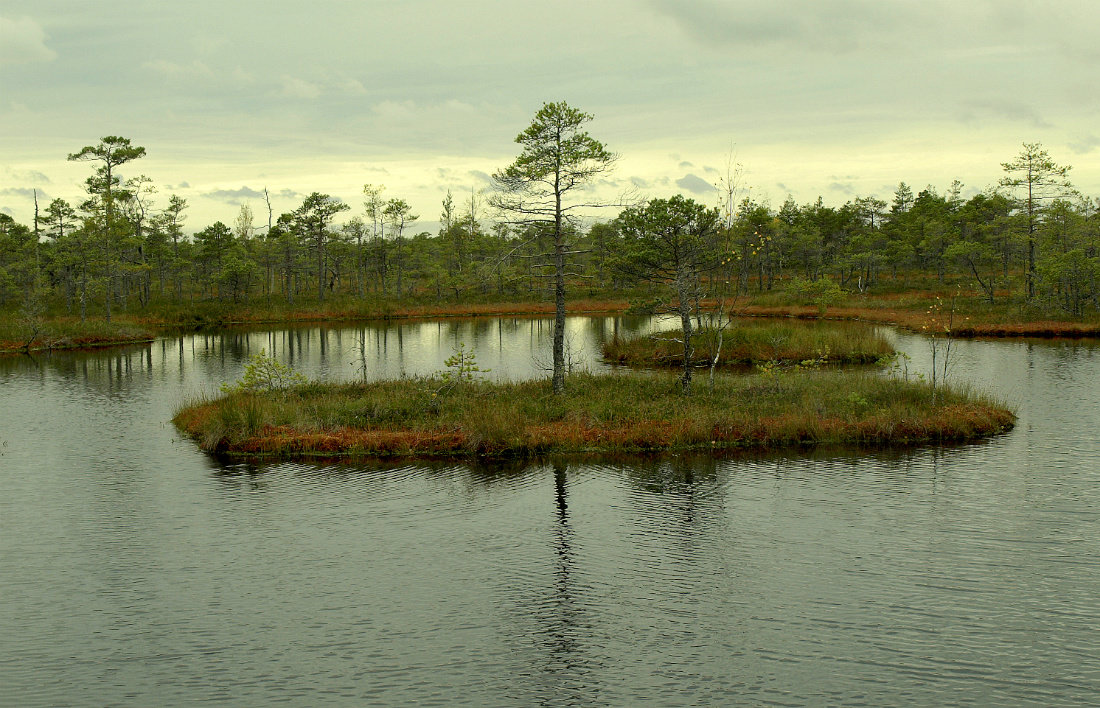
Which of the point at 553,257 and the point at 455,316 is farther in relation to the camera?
the point at 455,316

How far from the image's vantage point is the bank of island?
25.4 m

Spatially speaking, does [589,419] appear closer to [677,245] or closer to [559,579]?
[677,245]

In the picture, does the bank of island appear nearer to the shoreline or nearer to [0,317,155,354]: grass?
the shoreline

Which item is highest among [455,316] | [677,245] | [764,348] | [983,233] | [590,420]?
[983,233]

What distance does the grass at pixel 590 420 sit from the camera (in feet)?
83.1

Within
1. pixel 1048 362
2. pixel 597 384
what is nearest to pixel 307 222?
pixel 597 384

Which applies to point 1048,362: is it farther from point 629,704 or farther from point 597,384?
point 629,704

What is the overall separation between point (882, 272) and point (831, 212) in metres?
17.8

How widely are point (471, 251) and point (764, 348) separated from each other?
242 feet

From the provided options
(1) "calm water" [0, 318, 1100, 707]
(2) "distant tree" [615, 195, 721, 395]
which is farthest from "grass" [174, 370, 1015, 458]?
(2) "distant tree" [615, 195, 721, 395]

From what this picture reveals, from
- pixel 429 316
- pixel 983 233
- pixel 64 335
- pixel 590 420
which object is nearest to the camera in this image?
pixel 590 420

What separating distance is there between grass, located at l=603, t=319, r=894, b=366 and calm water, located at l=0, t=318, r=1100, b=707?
17.6 m

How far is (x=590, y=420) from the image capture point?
2655 cm

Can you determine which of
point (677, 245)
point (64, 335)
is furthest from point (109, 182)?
point (677, 245)
